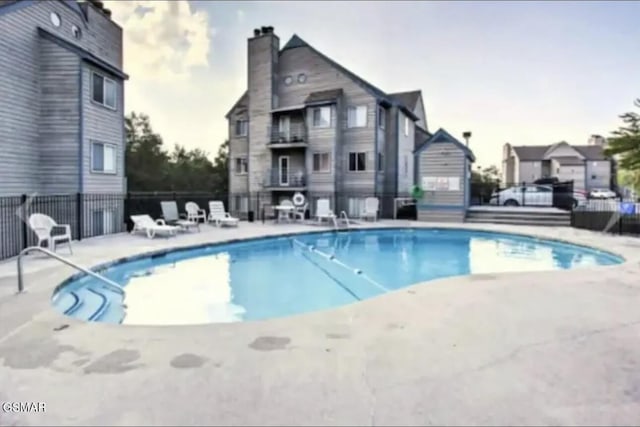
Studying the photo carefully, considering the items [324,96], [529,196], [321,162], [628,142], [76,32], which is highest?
[76,32]

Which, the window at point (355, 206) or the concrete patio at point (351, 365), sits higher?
the window at point (355, 206)

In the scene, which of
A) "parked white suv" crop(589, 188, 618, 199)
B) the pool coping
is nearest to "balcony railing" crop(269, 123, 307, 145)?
the pool coping

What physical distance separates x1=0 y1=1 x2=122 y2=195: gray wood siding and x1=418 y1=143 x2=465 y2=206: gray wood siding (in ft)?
44.7

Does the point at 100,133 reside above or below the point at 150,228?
above

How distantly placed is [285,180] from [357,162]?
154 inches

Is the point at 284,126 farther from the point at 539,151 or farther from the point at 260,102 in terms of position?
the point at 539,151

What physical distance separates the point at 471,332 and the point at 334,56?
23129 mm

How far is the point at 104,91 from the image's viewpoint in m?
13.9

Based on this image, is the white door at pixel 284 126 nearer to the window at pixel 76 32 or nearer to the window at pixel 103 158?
the window at pixel 103 158

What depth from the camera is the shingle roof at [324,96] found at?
67.8 feet

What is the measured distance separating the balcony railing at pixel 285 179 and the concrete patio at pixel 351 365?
16377 millimetres

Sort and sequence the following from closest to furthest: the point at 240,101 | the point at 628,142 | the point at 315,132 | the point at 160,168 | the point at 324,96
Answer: the point at 628,142 → the point at 324,96 → the point at 315,132 → the point at 240,101 → the point at 160,168

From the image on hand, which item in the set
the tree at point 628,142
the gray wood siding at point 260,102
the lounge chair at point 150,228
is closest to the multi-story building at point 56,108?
the lounge chair at point 150,228

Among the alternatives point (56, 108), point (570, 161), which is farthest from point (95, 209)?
point (570, 161)
